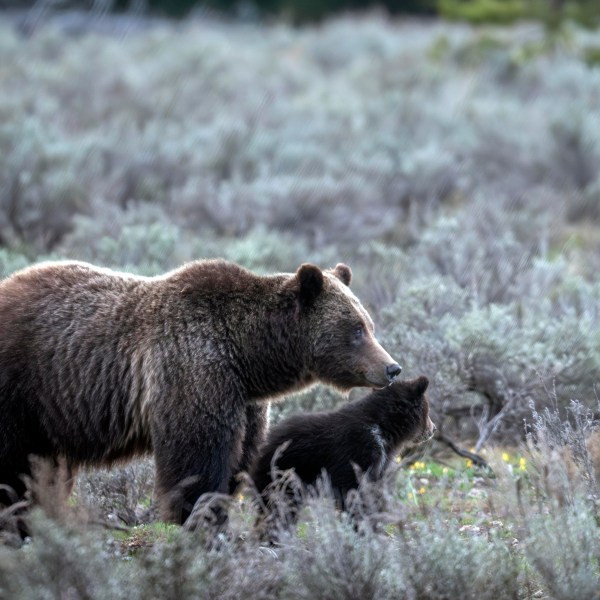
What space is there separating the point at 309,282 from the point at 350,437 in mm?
1091

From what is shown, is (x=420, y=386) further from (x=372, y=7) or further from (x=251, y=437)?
(x=372, y=7)

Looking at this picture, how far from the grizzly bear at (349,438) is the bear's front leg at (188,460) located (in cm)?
68

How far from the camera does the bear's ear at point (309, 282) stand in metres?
6.03

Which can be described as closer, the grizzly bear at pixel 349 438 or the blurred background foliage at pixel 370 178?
the grizzly bear at pixel 349 438

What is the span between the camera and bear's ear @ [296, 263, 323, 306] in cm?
603

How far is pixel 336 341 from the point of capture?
20.2ft

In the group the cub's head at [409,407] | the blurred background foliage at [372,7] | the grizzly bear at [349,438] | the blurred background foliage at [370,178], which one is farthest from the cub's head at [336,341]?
the blurred background foliage at [372,7]

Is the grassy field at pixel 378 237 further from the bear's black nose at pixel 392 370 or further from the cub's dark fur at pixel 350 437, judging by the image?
the bear's black nose at pixel 392 370

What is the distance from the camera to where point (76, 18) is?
3434 centimetres

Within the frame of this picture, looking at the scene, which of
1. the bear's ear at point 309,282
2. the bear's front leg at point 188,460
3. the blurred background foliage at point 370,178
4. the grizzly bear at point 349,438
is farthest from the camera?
the blurred background foliage at point 370,178

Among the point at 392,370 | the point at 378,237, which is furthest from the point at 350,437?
the point at 378,237

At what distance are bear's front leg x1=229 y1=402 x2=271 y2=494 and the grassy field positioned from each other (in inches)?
8.2

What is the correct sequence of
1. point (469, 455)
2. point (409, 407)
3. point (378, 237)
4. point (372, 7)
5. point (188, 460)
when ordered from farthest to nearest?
point (372, 7), point (378, 237), point (469, 455), point (409, 407), point (188, 460)

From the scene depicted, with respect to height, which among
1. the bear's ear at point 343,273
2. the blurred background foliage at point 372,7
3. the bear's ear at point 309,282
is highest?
the bear's ear at point 309,282
